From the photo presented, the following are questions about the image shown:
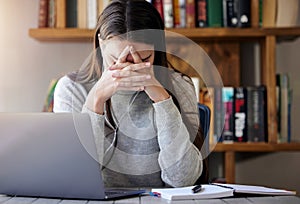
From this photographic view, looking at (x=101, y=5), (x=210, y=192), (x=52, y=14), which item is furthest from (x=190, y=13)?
(x=210, y=192)

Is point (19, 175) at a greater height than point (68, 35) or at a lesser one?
lesser

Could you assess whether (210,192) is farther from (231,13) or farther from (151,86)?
(231,13)

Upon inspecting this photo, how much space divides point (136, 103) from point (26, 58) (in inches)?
38.6

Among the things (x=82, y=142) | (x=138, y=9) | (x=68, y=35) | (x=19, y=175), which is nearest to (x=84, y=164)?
(x=82, y=142)

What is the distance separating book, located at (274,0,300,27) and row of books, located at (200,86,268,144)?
0.94 feet

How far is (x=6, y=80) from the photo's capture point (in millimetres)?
2336

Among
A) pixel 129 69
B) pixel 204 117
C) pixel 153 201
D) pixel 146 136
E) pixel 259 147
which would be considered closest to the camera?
pixel 153 201

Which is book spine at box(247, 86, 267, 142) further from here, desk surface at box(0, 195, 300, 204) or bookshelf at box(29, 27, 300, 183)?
desk surface at box(0, 195, 300, 204)

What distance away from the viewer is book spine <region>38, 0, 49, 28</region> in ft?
7.20

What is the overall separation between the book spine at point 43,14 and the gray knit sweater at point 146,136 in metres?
0.72

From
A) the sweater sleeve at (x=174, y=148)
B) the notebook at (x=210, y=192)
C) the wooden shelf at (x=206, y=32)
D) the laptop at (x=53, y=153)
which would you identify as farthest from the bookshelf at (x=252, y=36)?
the laptop at (x=53, y=153)

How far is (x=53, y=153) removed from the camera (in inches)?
43.4

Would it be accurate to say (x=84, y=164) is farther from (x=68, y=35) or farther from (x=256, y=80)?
(x=256, y=80)

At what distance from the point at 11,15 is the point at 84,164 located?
4.71 ft
